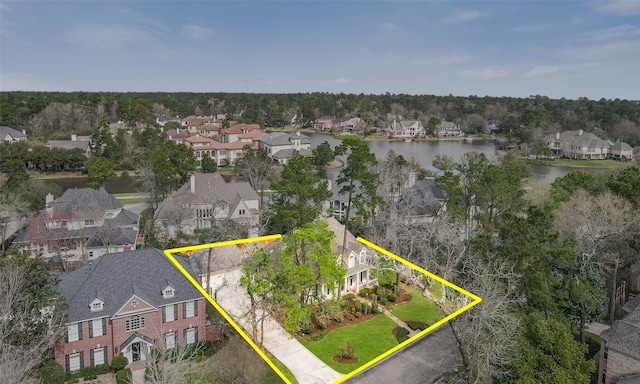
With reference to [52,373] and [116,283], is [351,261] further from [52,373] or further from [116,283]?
[52,373]

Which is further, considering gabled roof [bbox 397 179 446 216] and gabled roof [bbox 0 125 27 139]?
gabled roof [bbox 0 125 27 139]

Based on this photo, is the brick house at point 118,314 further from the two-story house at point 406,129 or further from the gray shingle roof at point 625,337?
the two-story house at point 406,129

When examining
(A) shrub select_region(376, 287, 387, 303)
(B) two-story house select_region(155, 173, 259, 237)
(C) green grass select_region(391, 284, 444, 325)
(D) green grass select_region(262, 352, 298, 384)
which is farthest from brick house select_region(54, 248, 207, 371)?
(B) two-story house select_region(155, 173, 259, 237)

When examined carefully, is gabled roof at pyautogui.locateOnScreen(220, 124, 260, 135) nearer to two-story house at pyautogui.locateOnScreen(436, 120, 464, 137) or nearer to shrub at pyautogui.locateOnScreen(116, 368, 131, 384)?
two-story house at pyautogui.locateOnScreen(436, 120, 464, 137)

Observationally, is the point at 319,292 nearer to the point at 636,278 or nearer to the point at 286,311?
the point at 286,311

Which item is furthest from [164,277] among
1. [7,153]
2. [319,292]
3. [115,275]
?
[7,153]

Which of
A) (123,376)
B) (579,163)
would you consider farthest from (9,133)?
(579,163)
